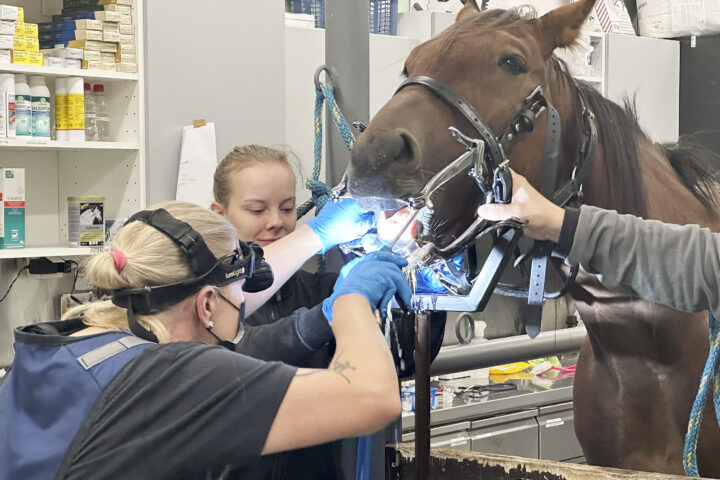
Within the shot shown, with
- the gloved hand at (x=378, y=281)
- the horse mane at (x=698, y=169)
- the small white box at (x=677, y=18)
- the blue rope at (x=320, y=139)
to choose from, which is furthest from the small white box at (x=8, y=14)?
the small white box at (x=677, y=18)

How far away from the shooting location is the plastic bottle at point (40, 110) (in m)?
2.76

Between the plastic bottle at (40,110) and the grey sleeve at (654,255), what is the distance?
6.91 feet

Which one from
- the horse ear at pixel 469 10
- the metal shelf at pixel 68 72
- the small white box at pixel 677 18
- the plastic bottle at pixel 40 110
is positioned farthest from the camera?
the small white box at pixel 677 18

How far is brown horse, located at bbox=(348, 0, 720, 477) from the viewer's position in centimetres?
121

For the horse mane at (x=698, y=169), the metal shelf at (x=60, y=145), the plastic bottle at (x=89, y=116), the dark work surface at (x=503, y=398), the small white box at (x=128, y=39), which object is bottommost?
the dark work surface at (x=503, y=398)

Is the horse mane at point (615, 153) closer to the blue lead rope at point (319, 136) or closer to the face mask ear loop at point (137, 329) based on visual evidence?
the blue lead rope at point (319, 136)

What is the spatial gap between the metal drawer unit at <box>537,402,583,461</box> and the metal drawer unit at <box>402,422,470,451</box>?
→ 1.30 feet

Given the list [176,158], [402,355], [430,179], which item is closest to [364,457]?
[402,355]

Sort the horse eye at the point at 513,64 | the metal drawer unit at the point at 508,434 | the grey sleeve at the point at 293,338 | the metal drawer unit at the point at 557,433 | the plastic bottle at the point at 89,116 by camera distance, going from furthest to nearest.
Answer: the metal drawer unit at the point at 557,433
the metal drawer unit at the point at 508,434
the plastic bottle at the point at 89,116
the grey sleeve at the point at 293,338
the horse eye at the point at 513,64

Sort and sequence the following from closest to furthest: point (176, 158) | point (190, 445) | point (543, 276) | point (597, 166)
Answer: point (190, 445) < point (543, 276) < point (597, 166) < point (176, 158)

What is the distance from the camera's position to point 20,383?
3.68 feet

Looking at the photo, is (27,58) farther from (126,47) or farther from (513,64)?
(513,64)

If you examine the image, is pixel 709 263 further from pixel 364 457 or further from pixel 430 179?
pixel 364 457

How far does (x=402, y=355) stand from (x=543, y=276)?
0.26m
